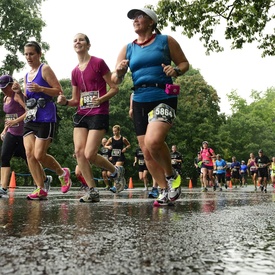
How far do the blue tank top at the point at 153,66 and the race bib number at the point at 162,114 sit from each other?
14 cm

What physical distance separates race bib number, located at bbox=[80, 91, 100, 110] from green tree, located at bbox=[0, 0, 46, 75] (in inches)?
1043

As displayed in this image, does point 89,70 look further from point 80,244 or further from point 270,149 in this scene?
point 270,149

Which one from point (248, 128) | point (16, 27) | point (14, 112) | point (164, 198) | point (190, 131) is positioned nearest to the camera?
point (164, 198)

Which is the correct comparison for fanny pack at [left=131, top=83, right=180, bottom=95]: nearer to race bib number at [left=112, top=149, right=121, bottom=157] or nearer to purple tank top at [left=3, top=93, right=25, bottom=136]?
purple tank top at [left=3, top=93, right=25, bottom=136]

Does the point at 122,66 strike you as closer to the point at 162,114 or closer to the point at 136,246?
the point at 162,114

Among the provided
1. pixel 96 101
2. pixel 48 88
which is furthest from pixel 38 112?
pixel 96 101

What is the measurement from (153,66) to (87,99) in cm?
145

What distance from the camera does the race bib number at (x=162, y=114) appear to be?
5.62 meters

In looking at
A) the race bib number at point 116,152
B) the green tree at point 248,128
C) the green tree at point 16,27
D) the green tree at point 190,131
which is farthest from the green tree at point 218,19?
the green tree at point 248,128

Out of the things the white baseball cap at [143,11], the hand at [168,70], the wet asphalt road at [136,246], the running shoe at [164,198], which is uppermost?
the white baseball cap at [143,11]

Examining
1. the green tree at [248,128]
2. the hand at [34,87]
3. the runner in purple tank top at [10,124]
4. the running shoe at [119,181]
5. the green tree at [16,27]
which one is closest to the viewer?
the hand at [34,87]

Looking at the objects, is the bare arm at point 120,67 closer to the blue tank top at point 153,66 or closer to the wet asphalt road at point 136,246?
A: the blue tank top at point 153,66

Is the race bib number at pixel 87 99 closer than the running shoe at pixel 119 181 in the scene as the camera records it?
Yes

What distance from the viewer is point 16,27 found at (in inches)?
1292
